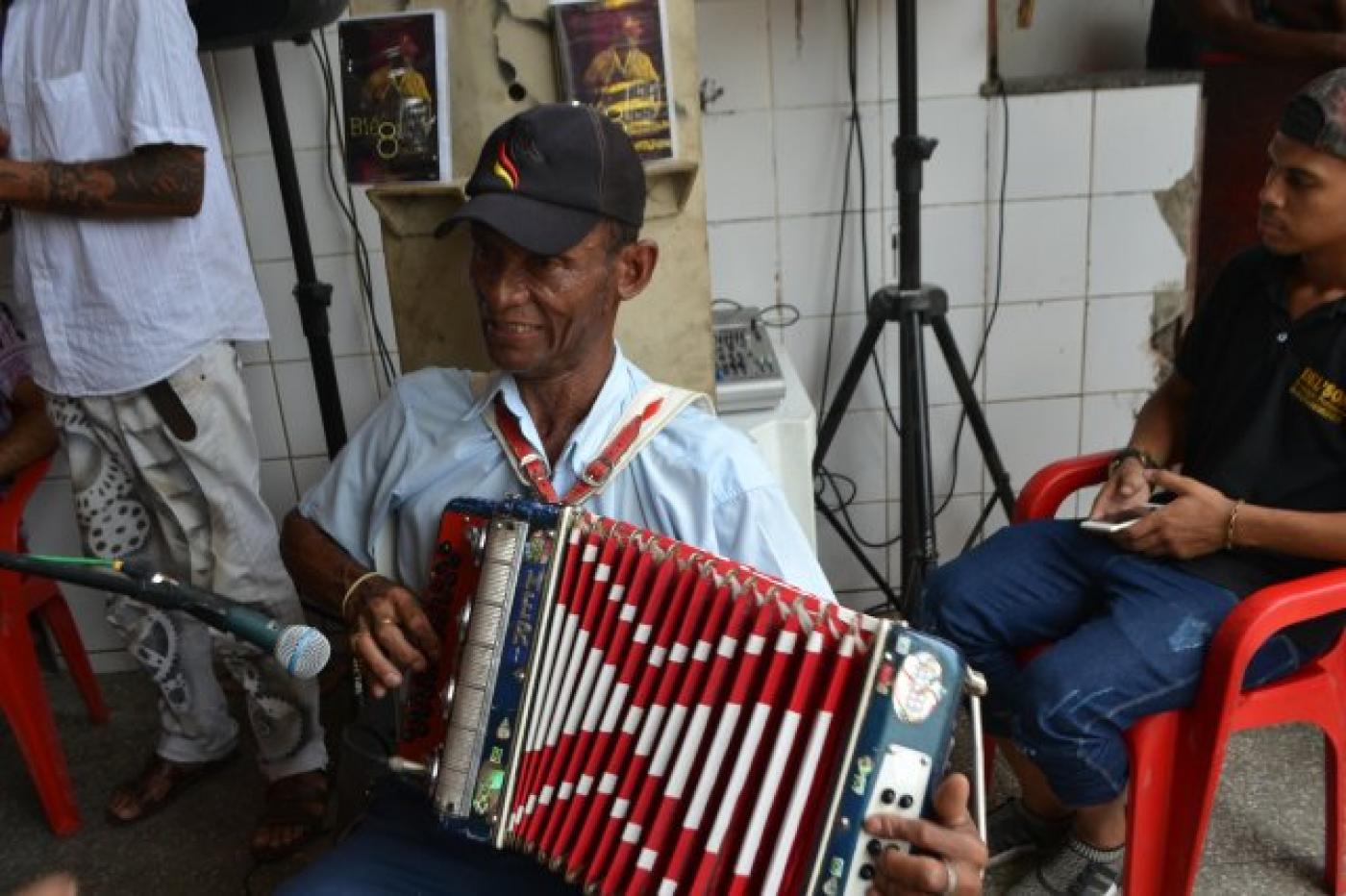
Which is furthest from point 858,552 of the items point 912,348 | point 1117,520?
point 1117,520

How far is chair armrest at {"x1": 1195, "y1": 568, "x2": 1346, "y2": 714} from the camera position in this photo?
4.82 ft

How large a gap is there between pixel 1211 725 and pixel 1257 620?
17 cm

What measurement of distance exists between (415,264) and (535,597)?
81 centimetres

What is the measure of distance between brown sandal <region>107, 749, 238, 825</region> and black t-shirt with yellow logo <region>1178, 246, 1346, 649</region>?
192cm

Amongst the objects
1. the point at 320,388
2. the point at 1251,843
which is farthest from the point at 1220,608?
the point at 320,388

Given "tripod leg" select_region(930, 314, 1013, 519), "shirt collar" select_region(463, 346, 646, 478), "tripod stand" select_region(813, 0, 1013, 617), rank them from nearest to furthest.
A: 1. "shirt collar" select_region(463, 346, 646, 478)
2. "tripod stand" select_region(813, 0, 1013, 617)
3. "tripod leg" select_region(930, 314, 1013, 519)

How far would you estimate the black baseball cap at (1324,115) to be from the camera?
152cm

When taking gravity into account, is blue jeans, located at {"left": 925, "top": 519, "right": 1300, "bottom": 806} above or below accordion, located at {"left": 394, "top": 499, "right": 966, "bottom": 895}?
below

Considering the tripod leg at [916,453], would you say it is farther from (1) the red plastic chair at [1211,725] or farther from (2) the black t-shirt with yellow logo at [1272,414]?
(1) the red plastic chair at [1211,725]

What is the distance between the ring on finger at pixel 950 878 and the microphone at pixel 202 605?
22.0 inches

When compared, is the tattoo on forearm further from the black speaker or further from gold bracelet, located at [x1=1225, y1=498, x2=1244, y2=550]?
gold bracelet, located at [x1=1225, y1=498, x2=1244, y2=550]

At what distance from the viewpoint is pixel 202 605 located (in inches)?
38.7

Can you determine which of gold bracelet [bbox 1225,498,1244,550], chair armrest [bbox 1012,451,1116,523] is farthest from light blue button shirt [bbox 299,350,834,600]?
chair armrest [bbox 1012,451,1116,523]

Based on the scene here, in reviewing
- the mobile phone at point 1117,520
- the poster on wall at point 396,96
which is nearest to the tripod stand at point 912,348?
the mobile phone at point 1117,520
